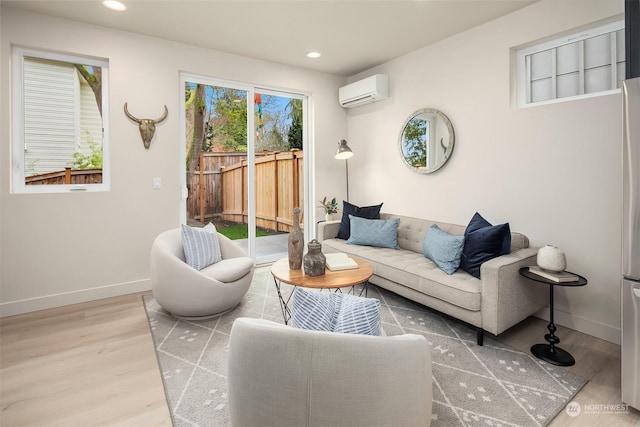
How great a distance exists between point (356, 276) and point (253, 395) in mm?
1395

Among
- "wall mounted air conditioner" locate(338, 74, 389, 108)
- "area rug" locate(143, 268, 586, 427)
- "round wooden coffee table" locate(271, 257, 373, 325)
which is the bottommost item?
"area rug" locate(143, 268, 586, 427)

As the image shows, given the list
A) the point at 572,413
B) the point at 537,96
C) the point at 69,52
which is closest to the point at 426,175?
the point at 537,96

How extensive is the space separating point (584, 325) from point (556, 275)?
2.64ft

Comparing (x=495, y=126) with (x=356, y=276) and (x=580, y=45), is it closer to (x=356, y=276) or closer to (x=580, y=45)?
(x=580, y=45)

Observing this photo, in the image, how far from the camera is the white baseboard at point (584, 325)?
2492 mm

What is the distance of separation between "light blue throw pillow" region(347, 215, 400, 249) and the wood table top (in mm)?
1028

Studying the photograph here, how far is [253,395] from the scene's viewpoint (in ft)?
3.59

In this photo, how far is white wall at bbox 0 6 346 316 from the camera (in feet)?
9.75

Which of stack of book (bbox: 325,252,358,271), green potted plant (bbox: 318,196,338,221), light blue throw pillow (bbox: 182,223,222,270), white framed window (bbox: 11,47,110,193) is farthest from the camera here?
green potted plant (bbox: 318,196,338,221)

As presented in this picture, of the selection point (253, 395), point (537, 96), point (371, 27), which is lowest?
point (253, 395)

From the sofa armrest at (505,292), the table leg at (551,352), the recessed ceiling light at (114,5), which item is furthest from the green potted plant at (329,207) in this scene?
the recessed ceiling light at (114,5)

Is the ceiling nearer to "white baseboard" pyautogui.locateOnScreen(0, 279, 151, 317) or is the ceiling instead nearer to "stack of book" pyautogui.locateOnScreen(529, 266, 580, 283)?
"stack of book" pyautogui.locateOnScreen(529, 266, 580, 283)

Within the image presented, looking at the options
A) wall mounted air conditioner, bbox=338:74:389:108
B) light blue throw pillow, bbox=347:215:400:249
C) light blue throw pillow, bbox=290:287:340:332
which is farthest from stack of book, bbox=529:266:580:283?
wall mounted air conditioner, bbox=338:74:389:108

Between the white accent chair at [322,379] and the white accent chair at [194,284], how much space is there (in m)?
1.71
